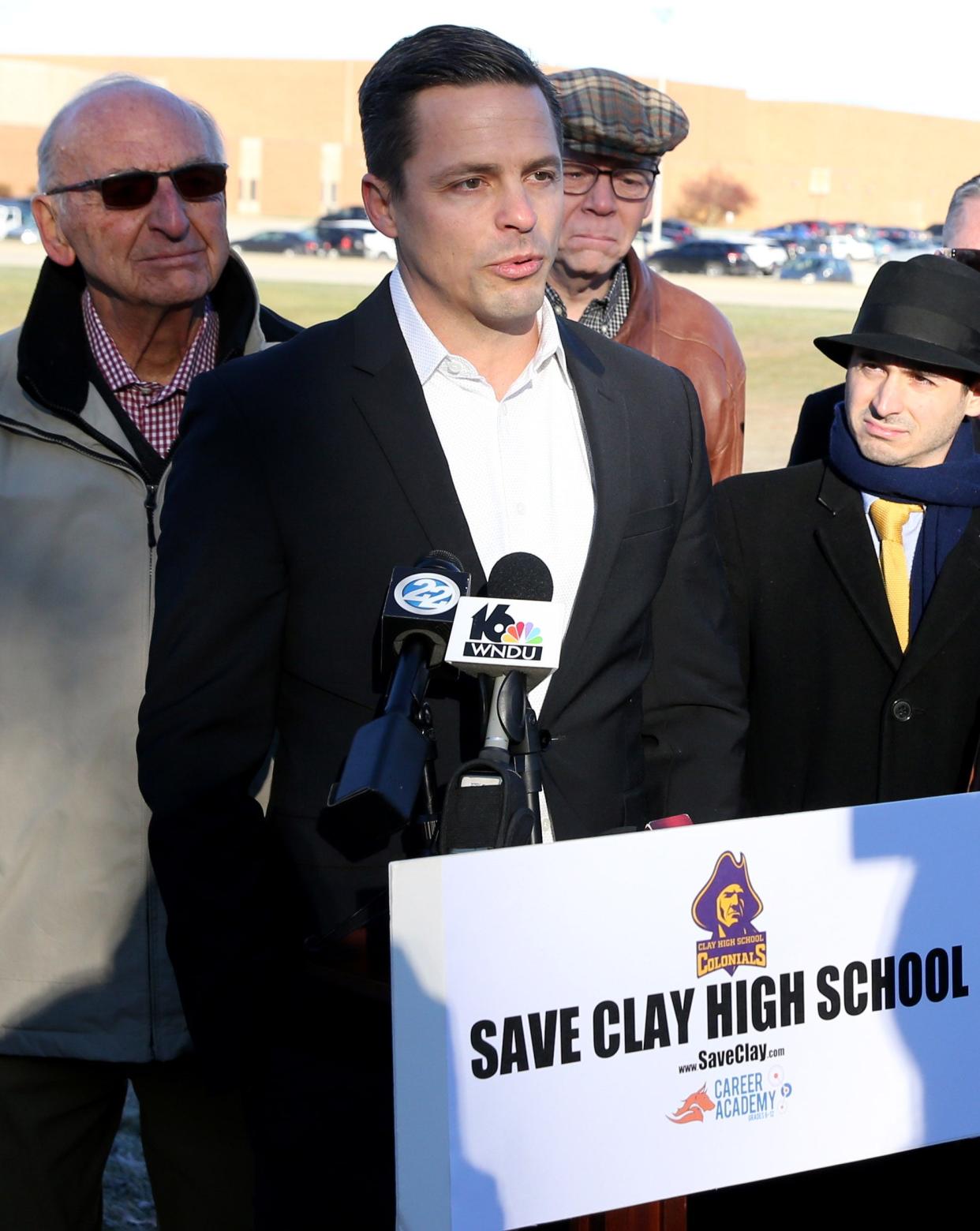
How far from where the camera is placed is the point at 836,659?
2.88m

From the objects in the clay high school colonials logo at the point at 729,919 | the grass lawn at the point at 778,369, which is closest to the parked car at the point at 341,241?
the grass lawn at the point at 778,369

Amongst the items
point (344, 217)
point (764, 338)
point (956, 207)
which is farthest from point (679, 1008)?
point (344, 217)

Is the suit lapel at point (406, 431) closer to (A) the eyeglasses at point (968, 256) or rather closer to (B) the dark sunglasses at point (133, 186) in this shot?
(B) the dark sunglasses at point (133, 186)

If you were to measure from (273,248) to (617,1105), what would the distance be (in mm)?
41279

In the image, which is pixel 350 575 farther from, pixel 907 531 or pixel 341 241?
pixel 341 241

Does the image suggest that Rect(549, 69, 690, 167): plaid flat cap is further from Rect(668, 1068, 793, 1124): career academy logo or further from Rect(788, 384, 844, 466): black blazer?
Rect(668, 1068, 793, 1124): career academy logo

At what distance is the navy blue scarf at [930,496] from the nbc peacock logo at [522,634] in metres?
1.42

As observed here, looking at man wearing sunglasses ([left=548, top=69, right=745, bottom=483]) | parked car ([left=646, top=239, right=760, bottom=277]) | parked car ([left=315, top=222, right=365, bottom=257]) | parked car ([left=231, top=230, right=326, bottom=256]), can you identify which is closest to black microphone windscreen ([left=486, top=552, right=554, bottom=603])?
man wearing sunglasses ([left=548, top=69, right=745, bottom=483])

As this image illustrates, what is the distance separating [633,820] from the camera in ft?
7.43

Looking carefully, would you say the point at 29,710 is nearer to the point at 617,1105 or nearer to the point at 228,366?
the point at 228,366

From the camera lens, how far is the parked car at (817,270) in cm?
3781

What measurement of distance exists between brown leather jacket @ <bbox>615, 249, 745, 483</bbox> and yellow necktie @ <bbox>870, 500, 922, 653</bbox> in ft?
3.49

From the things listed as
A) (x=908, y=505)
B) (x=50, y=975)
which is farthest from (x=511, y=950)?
(x=908, y=505)

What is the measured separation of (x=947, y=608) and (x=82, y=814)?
61.2 inches
